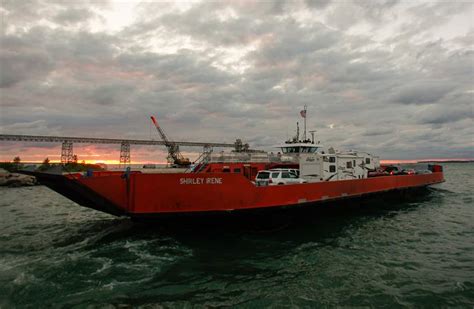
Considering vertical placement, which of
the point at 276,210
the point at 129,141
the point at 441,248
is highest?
the point at 129,141

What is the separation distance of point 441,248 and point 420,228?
330 cm

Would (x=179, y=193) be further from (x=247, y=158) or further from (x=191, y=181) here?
(x=247, y=158)

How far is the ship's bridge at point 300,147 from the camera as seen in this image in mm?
18036

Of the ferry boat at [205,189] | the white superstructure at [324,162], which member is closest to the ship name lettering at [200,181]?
the ferry boat at [205,189]

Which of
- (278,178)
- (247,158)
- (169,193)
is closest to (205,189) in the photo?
(169,193)

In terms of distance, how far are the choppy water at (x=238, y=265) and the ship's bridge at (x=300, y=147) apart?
19.4 ft

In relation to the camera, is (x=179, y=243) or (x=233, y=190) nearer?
(x=179, y=243)

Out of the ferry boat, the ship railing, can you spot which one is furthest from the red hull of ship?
the ship railing

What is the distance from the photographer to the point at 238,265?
26.4 feet

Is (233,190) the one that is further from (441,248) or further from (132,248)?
(441,248)

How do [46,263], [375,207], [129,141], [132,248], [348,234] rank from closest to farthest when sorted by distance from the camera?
[46,263], [132,248], [348,234], [375,207], [129,141]

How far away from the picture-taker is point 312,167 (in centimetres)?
1548

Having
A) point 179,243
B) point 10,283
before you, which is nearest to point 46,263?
point 10,283

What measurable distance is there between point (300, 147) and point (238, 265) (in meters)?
11.4
